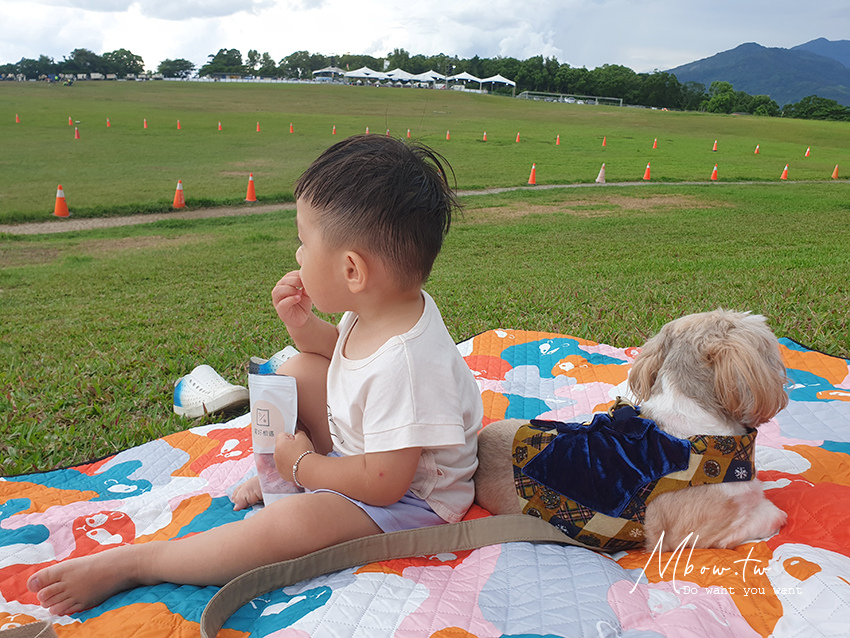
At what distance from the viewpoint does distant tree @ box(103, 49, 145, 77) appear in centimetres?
10450

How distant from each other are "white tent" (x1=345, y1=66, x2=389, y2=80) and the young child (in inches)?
3850

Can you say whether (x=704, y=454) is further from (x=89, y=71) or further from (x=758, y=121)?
(x=89, y=71)

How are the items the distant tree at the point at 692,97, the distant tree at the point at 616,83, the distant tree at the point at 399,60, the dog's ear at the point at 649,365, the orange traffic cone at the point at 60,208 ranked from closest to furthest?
the dog's ear at the point at 649,365, the orange traffic cone at the point at 60,208, the distant tree at the point at 692,97, the distant tree at the point at 616,83, the distant tree at the point at 399,60

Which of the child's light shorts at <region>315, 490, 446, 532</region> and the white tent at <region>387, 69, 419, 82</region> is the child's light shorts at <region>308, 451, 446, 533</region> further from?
the white tent at <region>387, 69, 419, 82</region>

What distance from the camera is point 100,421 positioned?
12.0ft

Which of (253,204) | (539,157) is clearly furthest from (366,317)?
(539,157)

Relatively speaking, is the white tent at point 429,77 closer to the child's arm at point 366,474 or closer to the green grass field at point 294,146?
the green grass field at point 294,146

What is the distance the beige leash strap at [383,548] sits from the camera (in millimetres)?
1888

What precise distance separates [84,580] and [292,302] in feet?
3.73

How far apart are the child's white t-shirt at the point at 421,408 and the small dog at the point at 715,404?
0.62m

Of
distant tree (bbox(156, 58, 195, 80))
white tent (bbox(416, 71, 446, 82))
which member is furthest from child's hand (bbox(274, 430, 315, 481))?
distant tree (bbox(156, 58, 195, 80))

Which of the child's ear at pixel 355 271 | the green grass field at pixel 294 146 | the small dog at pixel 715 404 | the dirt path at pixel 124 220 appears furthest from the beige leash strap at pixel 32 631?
the dirt path at pixel 124 220

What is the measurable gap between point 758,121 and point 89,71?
100914 mm

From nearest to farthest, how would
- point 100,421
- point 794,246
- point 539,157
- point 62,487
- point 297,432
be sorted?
point 297,432
point 62,487
point 100,421
point 794,246
point 539,157
